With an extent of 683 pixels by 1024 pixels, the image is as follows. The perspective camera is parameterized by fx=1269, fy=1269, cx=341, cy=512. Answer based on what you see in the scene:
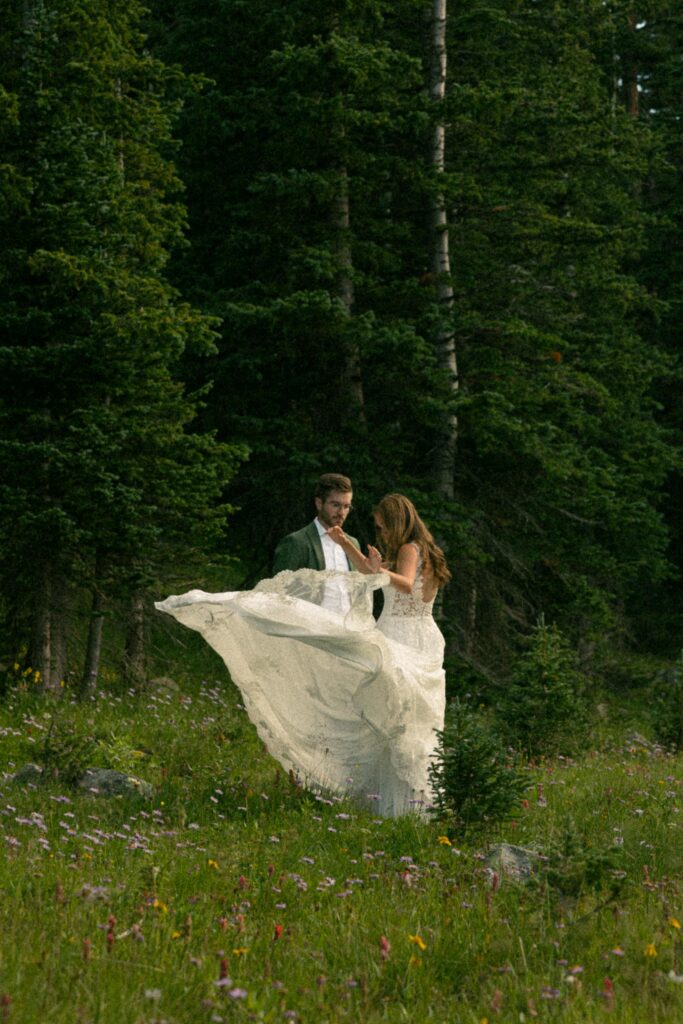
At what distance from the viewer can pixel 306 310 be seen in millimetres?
15820

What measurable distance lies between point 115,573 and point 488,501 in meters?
7.24

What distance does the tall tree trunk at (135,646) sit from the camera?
46.1 feet

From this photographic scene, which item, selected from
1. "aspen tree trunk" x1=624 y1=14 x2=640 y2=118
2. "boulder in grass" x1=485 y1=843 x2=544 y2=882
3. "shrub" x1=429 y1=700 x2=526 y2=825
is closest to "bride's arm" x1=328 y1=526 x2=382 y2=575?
"shrub" x1=429 y1=700 x2=526 y2=825

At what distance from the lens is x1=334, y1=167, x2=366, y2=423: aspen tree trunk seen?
1708 cm

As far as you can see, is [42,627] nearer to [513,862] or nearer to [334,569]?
[334,569]

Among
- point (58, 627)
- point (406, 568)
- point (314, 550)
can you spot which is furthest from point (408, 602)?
point (58, 627)

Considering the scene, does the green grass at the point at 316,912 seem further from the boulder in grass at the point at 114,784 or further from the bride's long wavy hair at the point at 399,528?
the bride's long wavy hair at the point at 399,528

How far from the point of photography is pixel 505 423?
16188mm

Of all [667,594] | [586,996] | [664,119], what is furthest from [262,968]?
[664,119]

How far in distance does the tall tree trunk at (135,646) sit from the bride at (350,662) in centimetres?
520

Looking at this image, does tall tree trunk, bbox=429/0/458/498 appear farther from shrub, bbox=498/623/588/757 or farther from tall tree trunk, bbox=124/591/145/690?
shrub, bbox=498/623/588/757

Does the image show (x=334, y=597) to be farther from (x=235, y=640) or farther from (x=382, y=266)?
(x=382, y=266)

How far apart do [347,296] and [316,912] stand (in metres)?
12.2

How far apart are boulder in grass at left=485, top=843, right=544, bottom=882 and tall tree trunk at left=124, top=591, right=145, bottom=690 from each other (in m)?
7.65
